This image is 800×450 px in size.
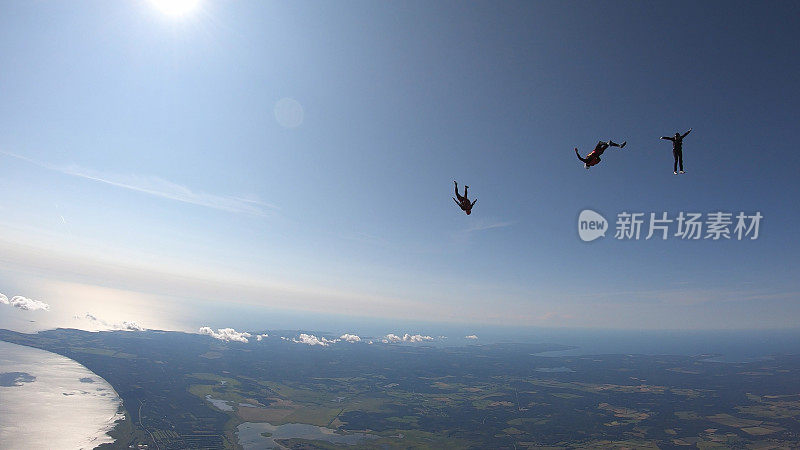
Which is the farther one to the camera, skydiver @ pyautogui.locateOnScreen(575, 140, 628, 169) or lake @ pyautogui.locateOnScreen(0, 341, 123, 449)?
lake @ pyautogui.locateOnScreen(0, 341, 123, 449)

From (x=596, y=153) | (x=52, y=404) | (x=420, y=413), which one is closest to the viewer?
(x=596, y=153)

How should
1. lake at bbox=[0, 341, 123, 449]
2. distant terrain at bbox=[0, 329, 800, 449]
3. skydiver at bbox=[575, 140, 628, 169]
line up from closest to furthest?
skydiver at bbox=[575, 140, 628, 169] → lake at bbox=[0, 341, 123, 449] → distant terrain at bbox=[0, 329, 800, 449]

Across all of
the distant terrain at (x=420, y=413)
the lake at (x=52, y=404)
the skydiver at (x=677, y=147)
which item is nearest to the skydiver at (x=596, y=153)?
the skydiver at (x=677, y=147)

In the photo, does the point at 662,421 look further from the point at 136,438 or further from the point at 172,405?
the point at 172,405

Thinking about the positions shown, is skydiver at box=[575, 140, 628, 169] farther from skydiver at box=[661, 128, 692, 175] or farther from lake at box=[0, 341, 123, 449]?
lake at box=[0, 341, 123, 449]

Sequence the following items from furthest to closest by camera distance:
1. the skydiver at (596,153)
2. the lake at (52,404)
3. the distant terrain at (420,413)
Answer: the distant terrain at (420,413) < the lake at (52,404) < the skydiver at (596,153)

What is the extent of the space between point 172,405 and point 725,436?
759ft

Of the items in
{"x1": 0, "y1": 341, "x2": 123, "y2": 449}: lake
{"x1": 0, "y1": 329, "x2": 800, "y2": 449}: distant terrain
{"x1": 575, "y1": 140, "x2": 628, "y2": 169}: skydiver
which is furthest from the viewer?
{"x1": 0, "y1": 329, "x2": 800, "y2": 449}: distant terrain

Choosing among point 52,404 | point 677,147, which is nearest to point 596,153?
point 677,147

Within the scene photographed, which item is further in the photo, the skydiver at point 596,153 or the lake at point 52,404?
the lake at point 52,404

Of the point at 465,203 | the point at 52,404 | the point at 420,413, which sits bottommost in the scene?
the point at 420,413

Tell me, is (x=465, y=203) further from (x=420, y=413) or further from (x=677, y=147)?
(x=420, y=413)

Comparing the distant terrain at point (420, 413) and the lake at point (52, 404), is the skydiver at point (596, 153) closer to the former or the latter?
the distant terrain at point (420, 413)

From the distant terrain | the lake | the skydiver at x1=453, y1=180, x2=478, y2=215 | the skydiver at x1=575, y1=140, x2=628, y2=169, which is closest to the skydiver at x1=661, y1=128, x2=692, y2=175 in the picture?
the skydiver at x1=575, y1=140, x2=628, y2=169
